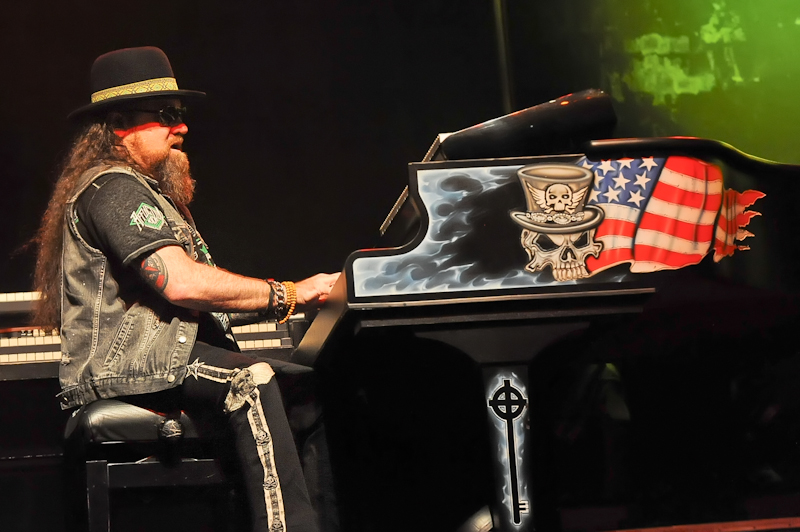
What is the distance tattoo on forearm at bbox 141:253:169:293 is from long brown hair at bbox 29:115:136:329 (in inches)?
13.8

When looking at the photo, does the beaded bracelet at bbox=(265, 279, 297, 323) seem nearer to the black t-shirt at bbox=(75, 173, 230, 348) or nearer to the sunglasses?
the black t-shirt at bbox=(75, 173, 230, 348)

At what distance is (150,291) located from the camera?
2355mm

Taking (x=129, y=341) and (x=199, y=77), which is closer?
(x=129, y=341)

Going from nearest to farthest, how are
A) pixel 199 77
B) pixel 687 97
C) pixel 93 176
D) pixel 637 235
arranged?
pixel 637 235 → pixel 93 176 → pixel 199 77 → pixel 687 97

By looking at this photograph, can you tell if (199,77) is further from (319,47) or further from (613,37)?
(613,37)

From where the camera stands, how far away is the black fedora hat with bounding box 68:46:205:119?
2.49m

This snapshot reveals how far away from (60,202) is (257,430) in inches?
33.2

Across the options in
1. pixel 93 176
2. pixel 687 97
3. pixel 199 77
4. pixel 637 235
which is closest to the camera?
pixel 637 235

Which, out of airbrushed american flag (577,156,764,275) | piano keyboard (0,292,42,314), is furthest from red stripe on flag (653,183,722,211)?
piano keyboard (0,292,42,314)

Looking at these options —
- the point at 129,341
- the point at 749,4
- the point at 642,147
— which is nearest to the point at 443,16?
the point at 749,4

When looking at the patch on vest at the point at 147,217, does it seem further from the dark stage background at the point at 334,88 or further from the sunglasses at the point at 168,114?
the dark stage background at the point at 334,88

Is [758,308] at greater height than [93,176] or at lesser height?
lesser

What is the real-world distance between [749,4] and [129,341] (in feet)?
10.8

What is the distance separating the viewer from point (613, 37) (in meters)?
4.36
